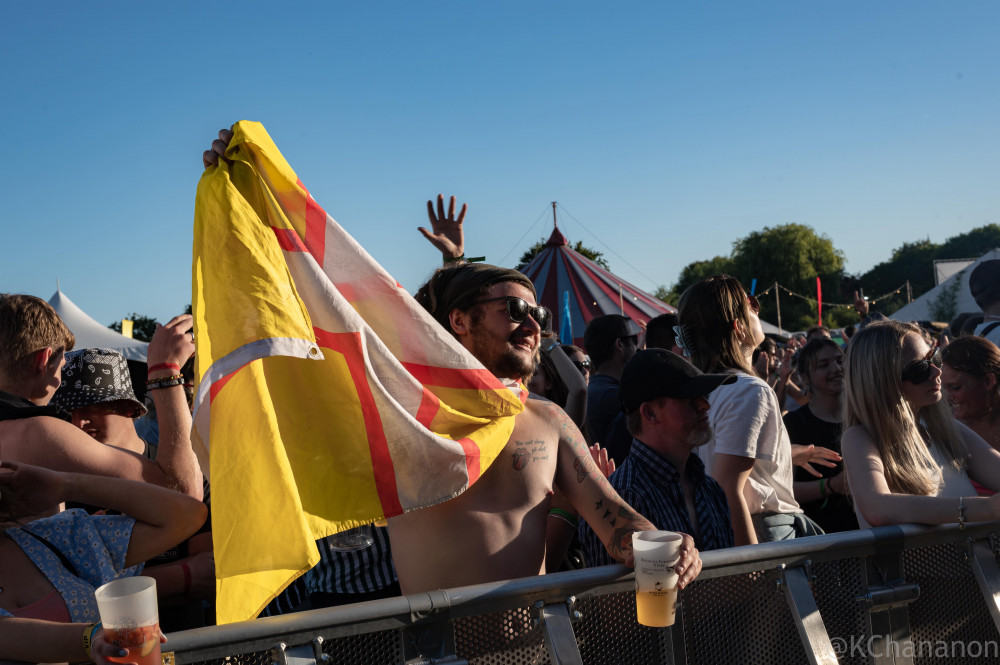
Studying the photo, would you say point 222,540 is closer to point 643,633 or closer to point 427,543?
point 427,543

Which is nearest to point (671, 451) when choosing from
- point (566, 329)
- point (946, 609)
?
point (946, 609)

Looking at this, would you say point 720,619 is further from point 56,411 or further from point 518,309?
point 56,411

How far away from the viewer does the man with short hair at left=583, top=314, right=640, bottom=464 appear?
5.15 m

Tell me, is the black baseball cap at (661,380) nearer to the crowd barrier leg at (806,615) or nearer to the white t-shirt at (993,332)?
the crowd barrier leg at (806,615)

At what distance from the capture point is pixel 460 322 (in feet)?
9.25

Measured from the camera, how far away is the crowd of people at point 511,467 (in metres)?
2.21

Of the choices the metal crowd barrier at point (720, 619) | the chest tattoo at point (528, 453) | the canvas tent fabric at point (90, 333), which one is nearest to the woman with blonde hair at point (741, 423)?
the metal crowd barrier at point (720, 619)

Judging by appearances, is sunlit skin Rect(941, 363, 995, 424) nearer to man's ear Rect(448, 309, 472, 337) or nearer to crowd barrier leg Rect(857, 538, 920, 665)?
crowd barrier leg Rect(857, 538, 920, 665)

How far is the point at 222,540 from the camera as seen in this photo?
1.92 m

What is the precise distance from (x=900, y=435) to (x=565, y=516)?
1.52 m

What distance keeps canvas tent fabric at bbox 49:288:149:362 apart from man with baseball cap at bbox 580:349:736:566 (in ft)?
42.9

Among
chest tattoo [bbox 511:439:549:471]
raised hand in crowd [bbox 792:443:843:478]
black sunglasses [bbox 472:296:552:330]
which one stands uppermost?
black sunglasses [bbox 472:296:552:330]

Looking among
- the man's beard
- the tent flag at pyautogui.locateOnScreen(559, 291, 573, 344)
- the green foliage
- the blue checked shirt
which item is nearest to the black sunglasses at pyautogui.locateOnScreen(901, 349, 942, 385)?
the blue checked shirt

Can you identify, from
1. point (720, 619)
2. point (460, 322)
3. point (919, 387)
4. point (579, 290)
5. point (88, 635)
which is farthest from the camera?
point (579, 290)
